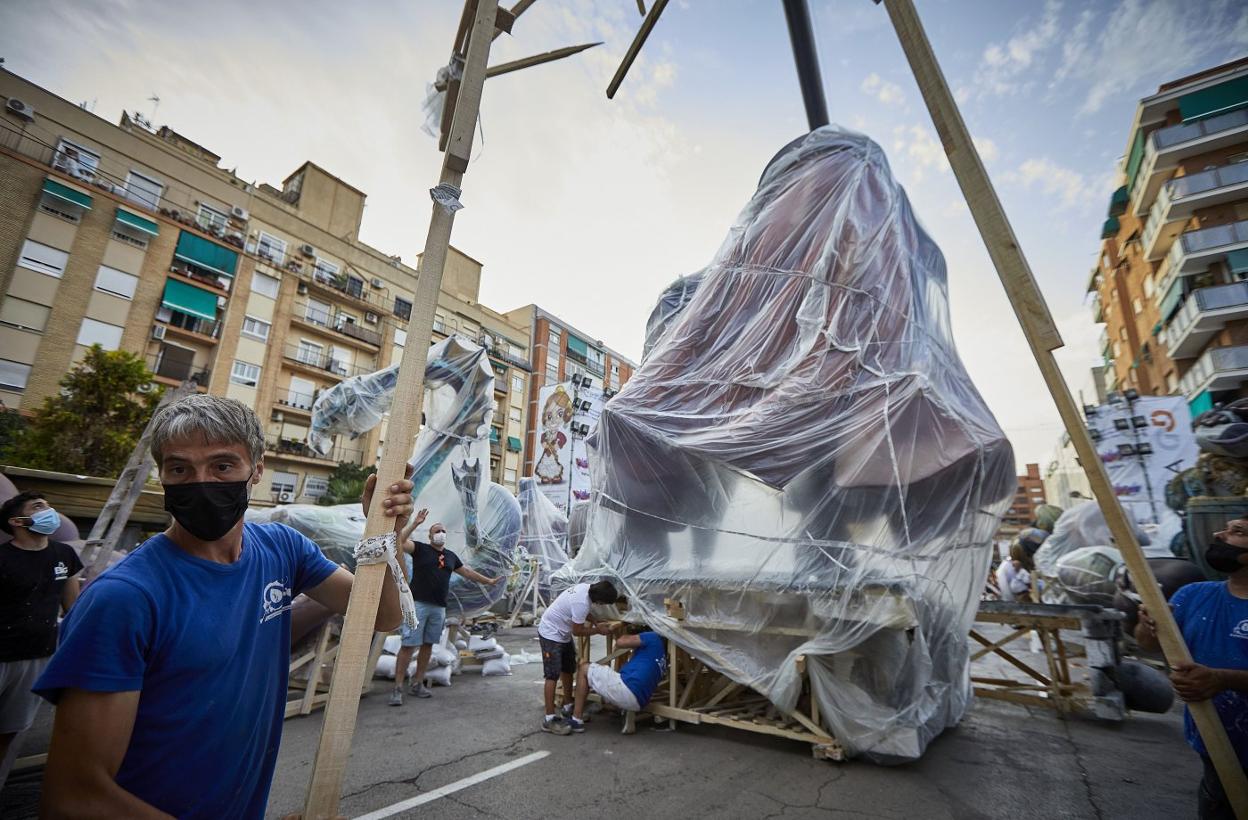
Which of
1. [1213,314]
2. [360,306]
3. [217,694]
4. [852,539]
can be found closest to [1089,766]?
[852,539]

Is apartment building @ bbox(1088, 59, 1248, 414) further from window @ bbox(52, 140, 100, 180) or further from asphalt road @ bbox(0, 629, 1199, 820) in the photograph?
window @ bbox(52, 140, 100, 180)

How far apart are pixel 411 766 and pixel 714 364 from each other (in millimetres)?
4759

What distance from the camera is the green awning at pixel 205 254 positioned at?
26767mm

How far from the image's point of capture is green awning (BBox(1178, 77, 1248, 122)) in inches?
899

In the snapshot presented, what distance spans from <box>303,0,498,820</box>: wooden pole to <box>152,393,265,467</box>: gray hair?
398mm

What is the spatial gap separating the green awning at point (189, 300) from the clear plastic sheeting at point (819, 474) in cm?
2951

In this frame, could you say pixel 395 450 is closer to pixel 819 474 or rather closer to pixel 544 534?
pixel 819 474

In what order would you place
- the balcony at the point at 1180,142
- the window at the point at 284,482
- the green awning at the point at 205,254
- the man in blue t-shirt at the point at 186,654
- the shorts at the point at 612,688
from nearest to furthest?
the man in blue t-shirt at the point at 186,654 < the shorts at the point at 612,688 < the balcony at the point at 1180,142 < the green awning at the point at 205,254 < the window at the point at 284,482

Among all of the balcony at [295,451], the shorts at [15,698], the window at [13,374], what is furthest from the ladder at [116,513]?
the window at [13,374]

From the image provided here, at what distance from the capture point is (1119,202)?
29469 mm

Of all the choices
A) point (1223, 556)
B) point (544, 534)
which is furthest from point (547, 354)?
point (1223, 556)

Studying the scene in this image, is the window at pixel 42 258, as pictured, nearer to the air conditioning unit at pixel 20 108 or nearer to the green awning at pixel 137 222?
the green awning at pixel 137 222

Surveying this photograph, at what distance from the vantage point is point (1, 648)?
345cm

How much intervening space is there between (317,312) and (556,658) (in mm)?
32647
